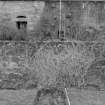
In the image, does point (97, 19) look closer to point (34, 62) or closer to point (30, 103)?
point (34, 62)

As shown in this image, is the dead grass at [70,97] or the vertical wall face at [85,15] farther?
the vertical wall face at [85,15]

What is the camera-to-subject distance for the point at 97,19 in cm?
1238

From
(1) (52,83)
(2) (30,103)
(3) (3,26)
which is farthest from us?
(3) (3,26)

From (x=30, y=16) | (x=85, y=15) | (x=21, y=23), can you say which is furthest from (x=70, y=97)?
(x=21, y=23)

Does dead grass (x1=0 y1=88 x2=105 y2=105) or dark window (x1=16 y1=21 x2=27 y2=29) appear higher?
dark window (x1=16 y1=21 x2=27 y2=29)

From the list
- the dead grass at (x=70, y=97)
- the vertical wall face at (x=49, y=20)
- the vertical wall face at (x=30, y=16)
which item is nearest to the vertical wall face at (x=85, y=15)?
the vertical wall face at (x=49, y=20)

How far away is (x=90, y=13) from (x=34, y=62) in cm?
677

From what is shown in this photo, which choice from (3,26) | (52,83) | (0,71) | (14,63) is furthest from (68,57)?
(3,26)

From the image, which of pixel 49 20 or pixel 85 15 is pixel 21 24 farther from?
pixel 85 15

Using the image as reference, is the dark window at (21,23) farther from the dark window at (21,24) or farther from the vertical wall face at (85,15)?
the vertical wall face at (85,15)

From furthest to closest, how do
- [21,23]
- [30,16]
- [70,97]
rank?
[21,23] → [30,16] → [70,97]

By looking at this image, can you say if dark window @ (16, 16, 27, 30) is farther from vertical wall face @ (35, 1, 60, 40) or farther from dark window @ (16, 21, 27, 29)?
vertical wall face @ (35, 1, 60, 40)

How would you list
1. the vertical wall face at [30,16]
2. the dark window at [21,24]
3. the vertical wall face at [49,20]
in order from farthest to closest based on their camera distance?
the dark window at [21,24]
the vertical wall face at [30,16]
the vertical wall face at [49,20]

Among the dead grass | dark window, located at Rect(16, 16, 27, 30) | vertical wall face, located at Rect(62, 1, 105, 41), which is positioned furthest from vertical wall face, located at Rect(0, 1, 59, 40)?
the dead grass
